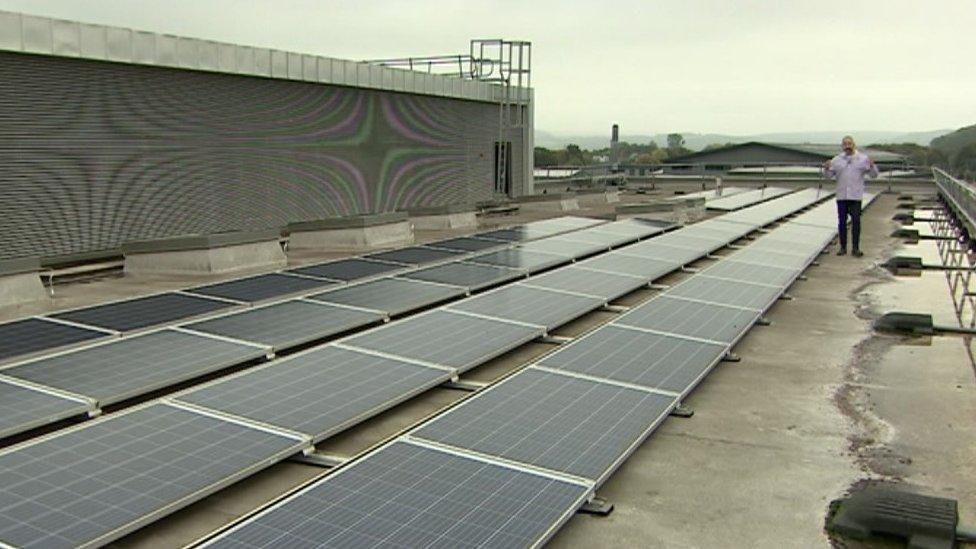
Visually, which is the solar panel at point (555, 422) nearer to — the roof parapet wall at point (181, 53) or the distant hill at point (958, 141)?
the roof parapet wall at point (181, 53)

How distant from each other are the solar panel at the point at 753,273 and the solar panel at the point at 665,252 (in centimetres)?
95

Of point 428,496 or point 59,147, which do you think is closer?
point 428,496

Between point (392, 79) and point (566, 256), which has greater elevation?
point (392, 79)

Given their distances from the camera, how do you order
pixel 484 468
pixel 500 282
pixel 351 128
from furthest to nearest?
pixel 351 128 → pixel 500 282 → pixel 484 468

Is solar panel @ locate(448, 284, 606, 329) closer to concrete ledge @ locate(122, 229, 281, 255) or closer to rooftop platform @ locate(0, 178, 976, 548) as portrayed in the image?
rooftop platform @ locate(0, 178, 976, 548)

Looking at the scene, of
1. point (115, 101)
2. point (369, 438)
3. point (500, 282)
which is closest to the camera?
point (369, 438)

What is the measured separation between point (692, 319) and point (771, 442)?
12.3 ft

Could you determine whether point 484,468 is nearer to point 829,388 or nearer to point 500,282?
point 829,388

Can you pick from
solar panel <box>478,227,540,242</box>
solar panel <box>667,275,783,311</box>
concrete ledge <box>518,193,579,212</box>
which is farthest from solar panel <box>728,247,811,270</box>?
concrete ledge <box>518,193,579,212</box>

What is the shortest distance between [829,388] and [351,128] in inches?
896

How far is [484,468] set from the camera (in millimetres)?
5848

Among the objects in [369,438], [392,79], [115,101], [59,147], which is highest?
[392,79]

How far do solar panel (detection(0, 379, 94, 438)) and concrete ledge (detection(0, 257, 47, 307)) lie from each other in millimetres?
7027

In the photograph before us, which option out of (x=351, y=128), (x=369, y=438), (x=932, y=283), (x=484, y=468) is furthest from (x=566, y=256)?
(x=351, y=128)
